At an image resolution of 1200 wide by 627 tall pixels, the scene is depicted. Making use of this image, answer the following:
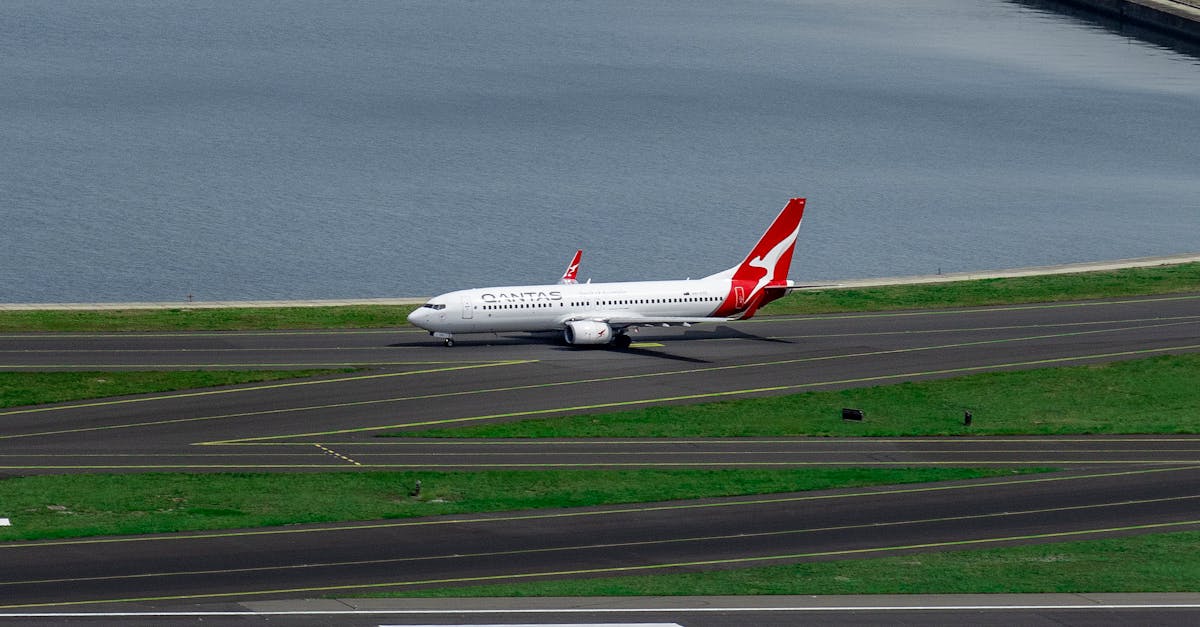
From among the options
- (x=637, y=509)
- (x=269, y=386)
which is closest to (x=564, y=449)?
(x=637, y=509)

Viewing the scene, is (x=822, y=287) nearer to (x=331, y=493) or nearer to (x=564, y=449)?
(x=564, y=449)

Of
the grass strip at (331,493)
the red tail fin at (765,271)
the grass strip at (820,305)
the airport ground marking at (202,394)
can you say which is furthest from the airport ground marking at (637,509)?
the grass strip at (820,305)

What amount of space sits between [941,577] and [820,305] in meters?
60.1

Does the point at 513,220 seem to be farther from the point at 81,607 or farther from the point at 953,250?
the point at 81,607

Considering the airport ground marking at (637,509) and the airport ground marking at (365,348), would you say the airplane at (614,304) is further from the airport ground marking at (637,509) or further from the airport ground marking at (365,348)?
the airport ground marking at (637,509)

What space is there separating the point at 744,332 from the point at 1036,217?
92.7 metres

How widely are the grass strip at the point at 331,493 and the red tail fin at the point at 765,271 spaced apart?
30993mm

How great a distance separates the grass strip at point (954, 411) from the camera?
78938 millimetres

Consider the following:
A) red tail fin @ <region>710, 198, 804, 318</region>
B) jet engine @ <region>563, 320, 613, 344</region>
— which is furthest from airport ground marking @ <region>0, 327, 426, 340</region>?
red tail fin @ <region>710, 198, 804, 318</region>

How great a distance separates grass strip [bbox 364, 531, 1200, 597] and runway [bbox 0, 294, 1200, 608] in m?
1.43

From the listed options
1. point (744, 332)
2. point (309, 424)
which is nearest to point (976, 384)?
point (744, 332)

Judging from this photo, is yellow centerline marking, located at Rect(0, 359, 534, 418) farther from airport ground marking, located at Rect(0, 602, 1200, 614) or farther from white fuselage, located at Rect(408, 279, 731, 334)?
airport ground marking, located at Rect(0, 602, 1200, 614)

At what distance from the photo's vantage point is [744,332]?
104 meters

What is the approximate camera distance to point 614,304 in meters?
98.5
